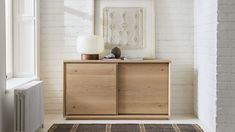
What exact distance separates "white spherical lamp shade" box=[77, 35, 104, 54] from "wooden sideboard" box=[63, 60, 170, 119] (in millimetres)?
187

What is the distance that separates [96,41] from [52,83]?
102 centimetres

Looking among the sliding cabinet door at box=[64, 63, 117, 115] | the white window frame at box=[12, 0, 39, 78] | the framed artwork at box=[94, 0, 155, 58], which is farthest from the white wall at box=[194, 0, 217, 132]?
the white window frame at box=[12, 0, 39, 78]

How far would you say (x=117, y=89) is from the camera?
5.75 m

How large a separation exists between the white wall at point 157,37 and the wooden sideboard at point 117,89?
1.64ft

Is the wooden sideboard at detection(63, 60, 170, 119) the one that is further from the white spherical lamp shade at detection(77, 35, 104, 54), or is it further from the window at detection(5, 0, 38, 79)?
the window at detection(5, 0, 38, 79)

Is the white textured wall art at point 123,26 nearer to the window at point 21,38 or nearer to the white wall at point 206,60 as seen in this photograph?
the white wall at point 206,60

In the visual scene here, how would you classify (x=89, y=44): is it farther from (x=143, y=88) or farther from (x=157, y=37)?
(x=157, y=37)

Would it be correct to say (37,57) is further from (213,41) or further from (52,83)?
(213,41)

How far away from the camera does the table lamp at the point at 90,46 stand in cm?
575

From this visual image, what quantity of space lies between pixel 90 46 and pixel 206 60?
162 cm
